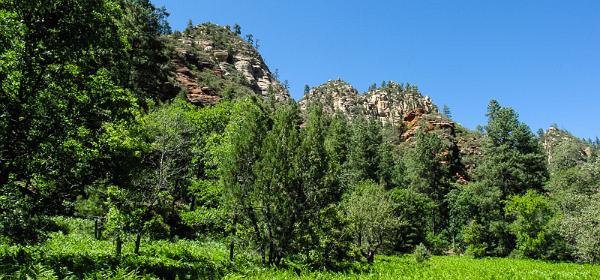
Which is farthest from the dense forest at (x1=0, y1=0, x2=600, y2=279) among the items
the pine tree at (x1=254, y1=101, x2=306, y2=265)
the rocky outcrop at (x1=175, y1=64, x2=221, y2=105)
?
the rocky outcrop at (x1=175, y1=64, x2=221, y2=105)

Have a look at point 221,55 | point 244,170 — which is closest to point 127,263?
point 244,170

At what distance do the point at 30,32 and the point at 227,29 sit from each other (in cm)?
15110

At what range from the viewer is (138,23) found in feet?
203

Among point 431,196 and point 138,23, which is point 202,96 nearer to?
point 138,23

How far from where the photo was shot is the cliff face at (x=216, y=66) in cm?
7919

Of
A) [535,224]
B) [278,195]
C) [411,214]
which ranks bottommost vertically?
[535,224]

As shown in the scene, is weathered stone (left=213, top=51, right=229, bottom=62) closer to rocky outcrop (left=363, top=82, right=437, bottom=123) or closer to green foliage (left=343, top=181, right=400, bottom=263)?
rocky outcrop (left=363, top=82, right=437, bottom=123)

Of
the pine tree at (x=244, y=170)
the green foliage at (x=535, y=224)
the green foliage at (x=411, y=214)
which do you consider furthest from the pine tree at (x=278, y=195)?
the green foliage at (x=411, y=214)

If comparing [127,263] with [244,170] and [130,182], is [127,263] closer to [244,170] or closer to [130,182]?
[130,182]

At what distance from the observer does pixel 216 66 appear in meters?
104

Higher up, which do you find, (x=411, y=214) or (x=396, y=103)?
(x=396, y=103)

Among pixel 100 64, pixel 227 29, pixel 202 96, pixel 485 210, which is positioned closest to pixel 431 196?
pixel 485 210

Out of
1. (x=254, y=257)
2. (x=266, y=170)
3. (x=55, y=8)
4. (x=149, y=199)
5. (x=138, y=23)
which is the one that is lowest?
(x=254, y=257)

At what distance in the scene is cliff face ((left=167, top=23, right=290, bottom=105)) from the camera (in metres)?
79.2
